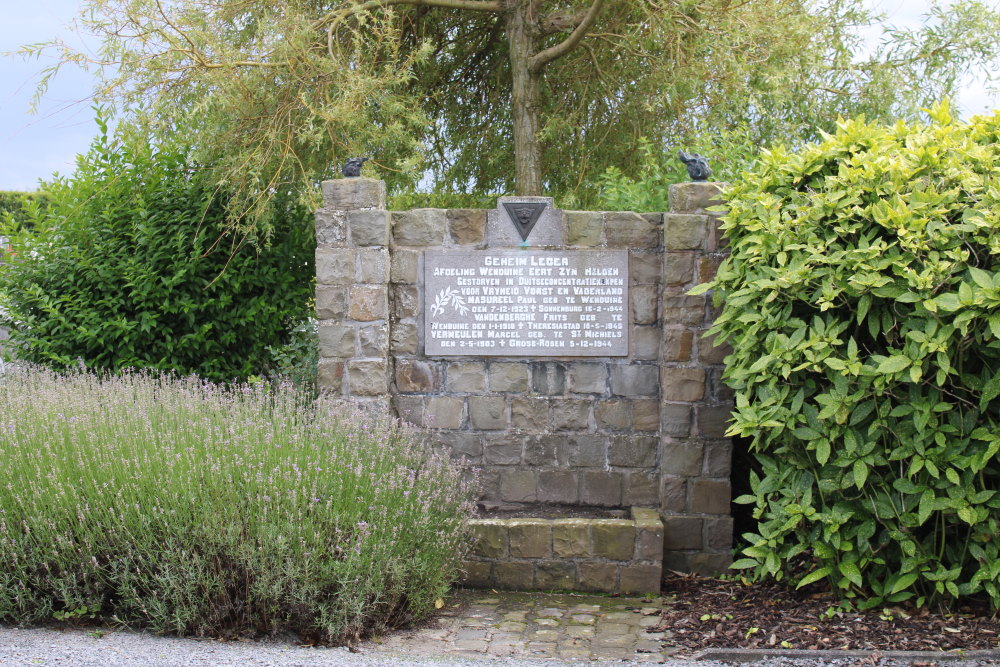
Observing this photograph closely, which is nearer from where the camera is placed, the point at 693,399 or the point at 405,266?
the point at 693,399

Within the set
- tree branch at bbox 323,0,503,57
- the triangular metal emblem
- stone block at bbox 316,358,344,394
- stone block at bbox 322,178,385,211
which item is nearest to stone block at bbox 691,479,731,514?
the triangular metal emblem

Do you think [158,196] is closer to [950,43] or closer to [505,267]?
[505,267]

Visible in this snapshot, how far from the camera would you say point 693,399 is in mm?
5648

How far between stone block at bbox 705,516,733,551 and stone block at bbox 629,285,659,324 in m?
1.27

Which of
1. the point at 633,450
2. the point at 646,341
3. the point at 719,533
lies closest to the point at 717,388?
the point at 646,341

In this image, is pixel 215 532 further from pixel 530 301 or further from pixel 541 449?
pixel 530 301

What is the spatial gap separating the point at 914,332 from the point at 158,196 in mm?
6507

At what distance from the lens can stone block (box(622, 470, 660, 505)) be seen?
586 cm

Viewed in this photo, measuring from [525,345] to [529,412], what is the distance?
16.6 inches

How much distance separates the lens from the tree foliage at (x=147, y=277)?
25.8 feet

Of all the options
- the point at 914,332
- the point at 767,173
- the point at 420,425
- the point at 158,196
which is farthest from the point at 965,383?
the point at 158,196

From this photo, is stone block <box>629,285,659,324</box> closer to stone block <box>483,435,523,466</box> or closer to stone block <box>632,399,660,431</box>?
stone block <box>632,399,660,431</box>

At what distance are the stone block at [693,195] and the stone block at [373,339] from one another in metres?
1.94

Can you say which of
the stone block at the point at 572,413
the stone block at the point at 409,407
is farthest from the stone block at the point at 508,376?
the stone block at the point at 409,407
